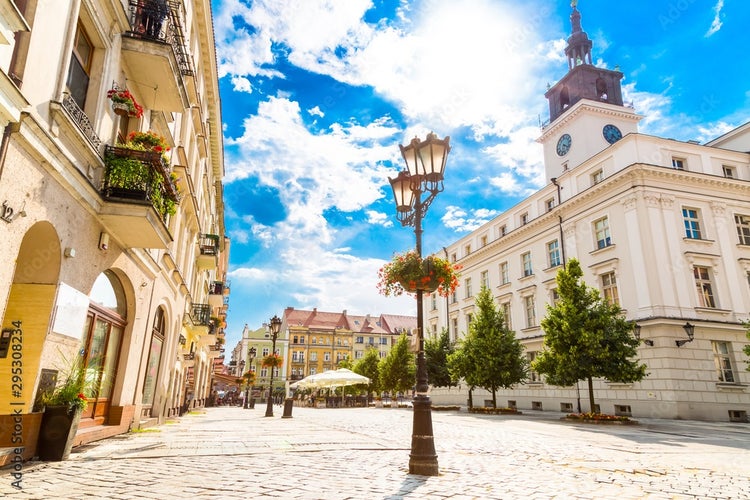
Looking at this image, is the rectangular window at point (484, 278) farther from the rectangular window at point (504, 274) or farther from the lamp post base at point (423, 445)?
the lamp post base at point (423, 445)

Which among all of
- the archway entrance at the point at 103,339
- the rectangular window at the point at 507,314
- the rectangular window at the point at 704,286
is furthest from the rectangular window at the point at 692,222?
the archway entrance at the point at 103,339

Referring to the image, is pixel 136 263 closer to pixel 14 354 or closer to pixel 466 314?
pixel 14 354

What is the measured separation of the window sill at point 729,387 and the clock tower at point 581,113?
18.5m

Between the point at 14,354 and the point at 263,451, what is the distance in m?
4.41

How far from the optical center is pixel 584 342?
1955 cm

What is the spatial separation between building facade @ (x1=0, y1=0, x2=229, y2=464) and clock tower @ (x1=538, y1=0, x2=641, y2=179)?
31440 millimetres

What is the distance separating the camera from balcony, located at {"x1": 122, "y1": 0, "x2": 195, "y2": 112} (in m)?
9.26

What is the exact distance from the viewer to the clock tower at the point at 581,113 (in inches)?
1404

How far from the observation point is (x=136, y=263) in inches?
431

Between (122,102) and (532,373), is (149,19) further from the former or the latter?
(532,373)

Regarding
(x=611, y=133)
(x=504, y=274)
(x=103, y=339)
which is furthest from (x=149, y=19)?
(x=611, y=133)

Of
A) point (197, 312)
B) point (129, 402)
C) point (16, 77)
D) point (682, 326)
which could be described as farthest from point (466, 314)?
point (16, 77)

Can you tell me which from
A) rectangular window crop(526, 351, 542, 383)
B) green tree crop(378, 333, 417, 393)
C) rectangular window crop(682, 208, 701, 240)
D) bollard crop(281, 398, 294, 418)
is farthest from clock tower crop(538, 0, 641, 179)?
bollard crop(281, 398, 294, 418)

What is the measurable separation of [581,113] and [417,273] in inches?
1336
